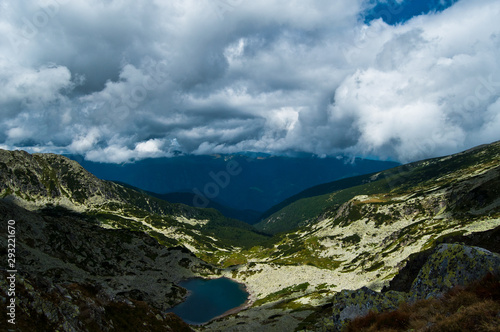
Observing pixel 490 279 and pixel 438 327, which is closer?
pixel 438 327

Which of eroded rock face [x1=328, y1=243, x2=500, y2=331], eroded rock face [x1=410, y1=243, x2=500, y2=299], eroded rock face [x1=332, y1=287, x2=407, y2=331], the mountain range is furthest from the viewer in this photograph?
the mountain range

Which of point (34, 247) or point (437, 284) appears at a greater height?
point (34, 247)

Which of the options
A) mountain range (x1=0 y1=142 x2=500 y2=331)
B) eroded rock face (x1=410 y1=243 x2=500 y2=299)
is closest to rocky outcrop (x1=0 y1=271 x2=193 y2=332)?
mountain range (x1=0 y1=142 x2=500 y2=331)

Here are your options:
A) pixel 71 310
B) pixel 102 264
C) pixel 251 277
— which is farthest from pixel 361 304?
A: pixel 251 277

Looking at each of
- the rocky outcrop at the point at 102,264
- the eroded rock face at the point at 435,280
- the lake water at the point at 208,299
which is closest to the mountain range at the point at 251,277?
the eroded rock face at the point at 435,280

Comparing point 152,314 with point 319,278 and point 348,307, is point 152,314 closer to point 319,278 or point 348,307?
point 348,307

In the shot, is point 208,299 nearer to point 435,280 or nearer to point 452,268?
point 435,280

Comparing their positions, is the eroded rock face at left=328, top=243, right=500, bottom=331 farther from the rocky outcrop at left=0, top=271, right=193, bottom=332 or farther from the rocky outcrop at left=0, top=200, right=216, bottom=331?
the rocky outcrop at left=0, top=200, right=216, bottom=331

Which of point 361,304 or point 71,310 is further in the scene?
point 71,310

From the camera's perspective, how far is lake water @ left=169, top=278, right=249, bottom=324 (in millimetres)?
127250

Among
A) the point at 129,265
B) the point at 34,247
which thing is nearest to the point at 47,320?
the point at 34,247

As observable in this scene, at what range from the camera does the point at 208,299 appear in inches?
5984

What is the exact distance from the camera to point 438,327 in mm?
14336

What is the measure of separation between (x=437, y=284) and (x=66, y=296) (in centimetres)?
4262
